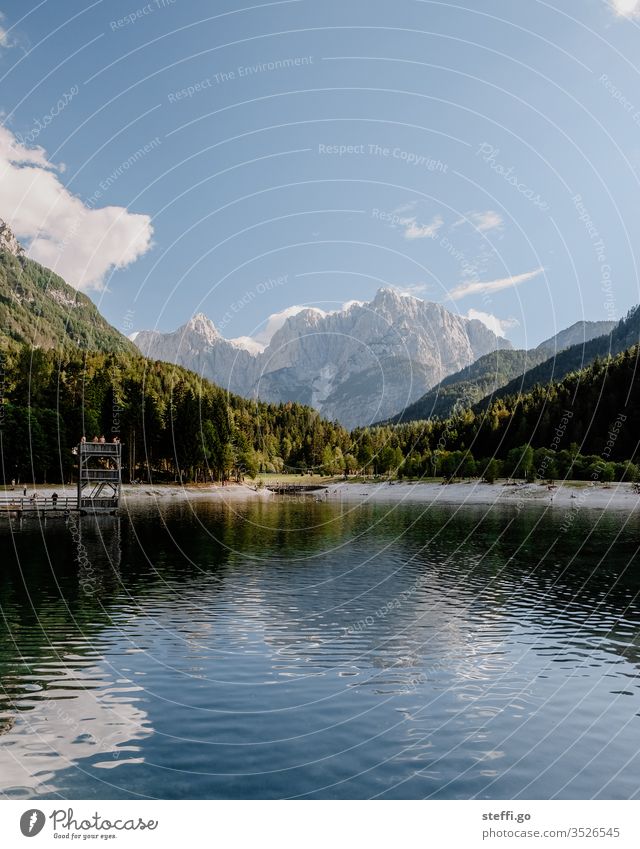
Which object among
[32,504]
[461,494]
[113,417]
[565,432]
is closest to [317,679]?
[32,504]

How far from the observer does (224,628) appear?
1159 inches

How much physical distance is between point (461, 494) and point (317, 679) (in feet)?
456

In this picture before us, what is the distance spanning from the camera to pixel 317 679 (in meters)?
22.4

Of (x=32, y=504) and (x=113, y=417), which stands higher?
(x=113, y=417)

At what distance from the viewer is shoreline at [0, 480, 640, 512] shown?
12306 cm

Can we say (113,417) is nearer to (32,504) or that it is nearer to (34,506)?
(32,504)

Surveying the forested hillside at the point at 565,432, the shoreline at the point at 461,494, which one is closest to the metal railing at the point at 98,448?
the shoreline at the point at 461,494

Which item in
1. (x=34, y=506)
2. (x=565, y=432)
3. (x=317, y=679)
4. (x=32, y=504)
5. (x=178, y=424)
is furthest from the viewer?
(x=565, y=432)

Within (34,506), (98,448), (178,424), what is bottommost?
(34,506)

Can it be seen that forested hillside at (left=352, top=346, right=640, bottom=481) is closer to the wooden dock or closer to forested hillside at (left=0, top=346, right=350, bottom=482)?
forested hillside at (left=0, top=346, right=350, bottom=482)

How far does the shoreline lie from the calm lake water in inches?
3029
